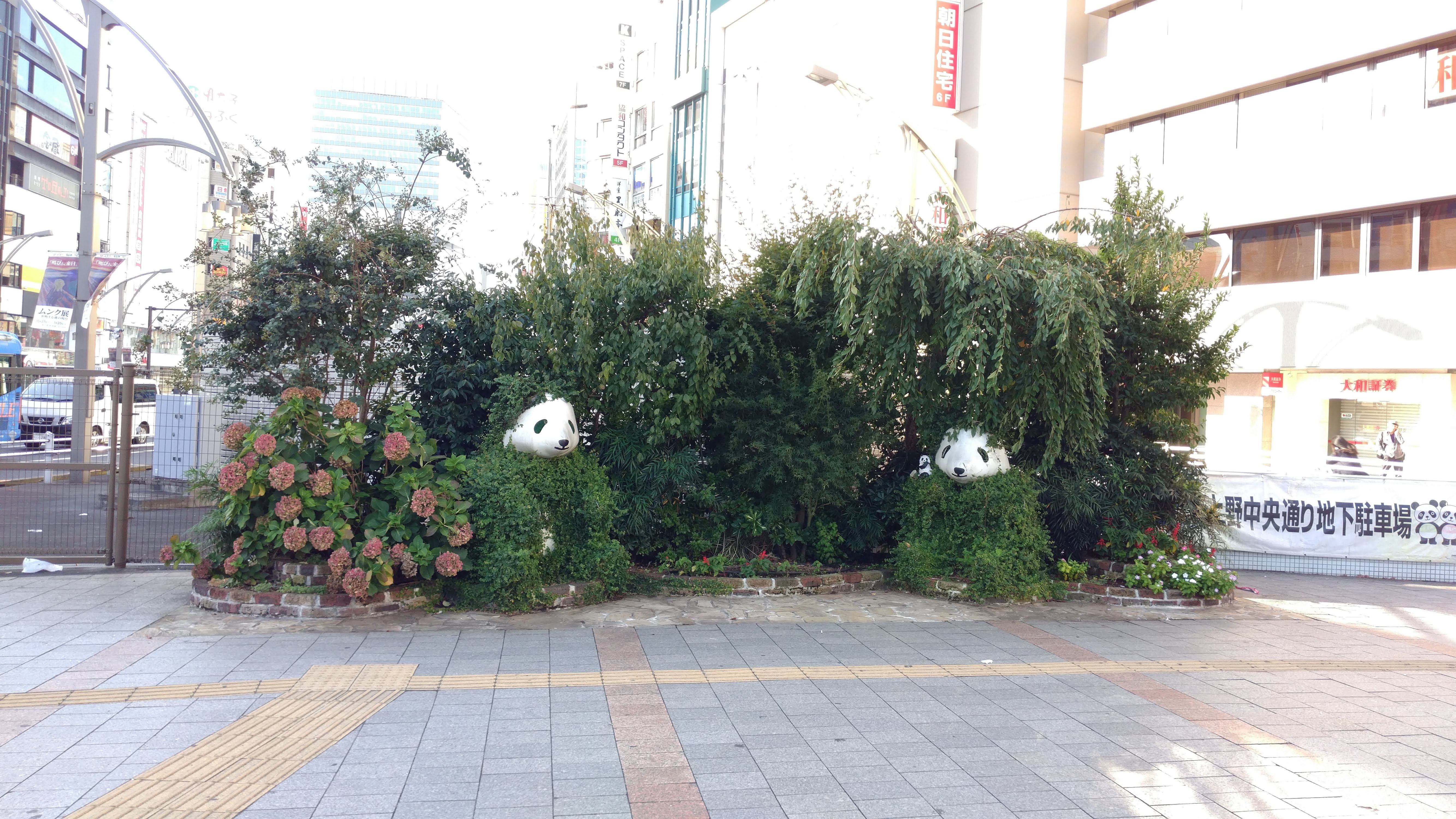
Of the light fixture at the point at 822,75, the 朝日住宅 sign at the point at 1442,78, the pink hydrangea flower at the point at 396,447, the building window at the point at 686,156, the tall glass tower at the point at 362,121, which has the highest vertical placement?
the tall glass tower at the point at 362,121

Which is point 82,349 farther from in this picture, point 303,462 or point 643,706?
point 643,706

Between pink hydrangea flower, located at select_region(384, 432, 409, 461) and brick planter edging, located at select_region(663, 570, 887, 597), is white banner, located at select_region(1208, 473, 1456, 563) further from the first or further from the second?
pink hydrangea flower, located at select_region(384, 432, 409, 461)

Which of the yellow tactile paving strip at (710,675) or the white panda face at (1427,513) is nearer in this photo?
the yellow tactile paving strip at (710,675)

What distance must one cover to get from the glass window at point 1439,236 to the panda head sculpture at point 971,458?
13953 mm

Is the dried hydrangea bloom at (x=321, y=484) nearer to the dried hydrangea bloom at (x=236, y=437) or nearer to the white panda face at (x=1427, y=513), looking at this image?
the dried hydrangea bloom at (x=236, y=437)

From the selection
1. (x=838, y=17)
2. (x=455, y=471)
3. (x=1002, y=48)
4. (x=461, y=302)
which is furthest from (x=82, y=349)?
(x=838, y=17)

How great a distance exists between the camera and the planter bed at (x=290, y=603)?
26.2 ft

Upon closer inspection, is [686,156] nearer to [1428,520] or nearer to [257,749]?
[1428,520]

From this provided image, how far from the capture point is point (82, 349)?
16359 millimetres

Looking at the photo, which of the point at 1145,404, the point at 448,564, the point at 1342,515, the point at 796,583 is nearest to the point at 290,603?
the point at 448,564

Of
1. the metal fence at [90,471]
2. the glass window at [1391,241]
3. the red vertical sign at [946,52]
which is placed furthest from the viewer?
the red vertical sign at [946,52]

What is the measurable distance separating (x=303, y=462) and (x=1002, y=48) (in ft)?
74.9

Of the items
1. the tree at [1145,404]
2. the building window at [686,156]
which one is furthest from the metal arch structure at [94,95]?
the building window at [686,156]

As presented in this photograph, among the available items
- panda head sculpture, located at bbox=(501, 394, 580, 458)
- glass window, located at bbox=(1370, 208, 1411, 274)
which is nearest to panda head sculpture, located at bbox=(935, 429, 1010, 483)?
panda head sculpture, located at bbox=(501, 394, 580, 458)
